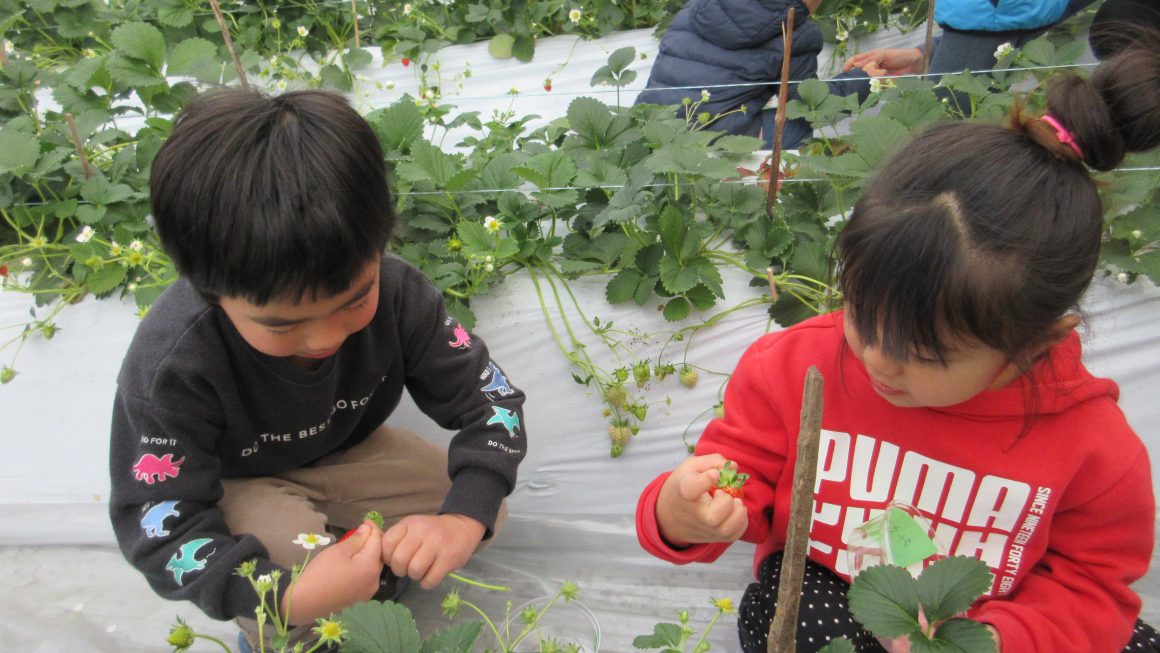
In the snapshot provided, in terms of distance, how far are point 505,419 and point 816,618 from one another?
402mm

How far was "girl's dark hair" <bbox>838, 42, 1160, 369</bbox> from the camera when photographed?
633 mm

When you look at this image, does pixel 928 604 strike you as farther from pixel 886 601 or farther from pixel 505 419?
pixel 505 419

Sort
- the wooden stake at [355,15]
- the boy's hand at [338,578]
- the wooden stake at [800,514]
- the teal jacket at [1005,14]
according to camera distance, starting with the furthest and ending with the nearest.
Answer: the wooden stake at [355,15] → the teal jacket at [1005,14] → the boy's hand at [338,578] → the wooden stake at [800,514]

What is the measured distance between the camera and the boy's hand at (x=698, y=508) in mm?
709

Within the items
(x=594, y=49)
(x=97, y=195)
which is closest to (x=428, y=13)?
(x=594, y=49)

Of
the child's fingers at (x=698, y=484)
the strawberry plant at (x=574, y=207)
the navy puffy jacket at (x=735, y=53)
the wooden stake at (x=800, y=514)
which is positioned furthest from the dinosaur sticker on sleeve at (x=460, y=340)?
the navy puffy jacket at (x=735, y=53)

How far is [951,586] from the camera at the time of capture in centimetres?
51

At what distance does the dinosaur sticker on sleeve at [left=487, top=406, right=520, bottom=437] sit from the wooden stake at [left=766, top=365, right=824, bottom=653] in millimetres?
573

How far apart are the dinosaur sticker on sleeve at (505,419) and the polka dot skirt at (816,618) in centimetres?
32

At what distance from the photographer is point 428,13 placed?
7.34ft

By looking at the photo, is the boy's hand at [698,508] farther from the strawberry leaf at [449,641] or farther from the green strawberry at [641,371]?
the green strawberry at [641,371]

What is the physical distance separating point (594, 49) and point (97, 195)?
1.22 metres

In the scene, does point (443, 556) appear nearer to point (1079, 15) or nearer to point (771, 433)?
point (771, 433)

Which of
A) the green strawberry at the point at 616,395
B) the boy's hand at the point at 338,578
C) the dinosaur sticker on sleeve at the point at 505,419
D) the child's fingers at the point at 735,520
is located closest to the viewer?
the child's fingers at the point at 735,520
